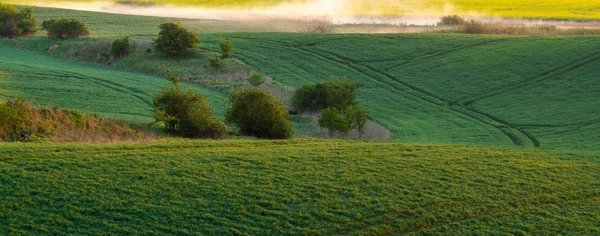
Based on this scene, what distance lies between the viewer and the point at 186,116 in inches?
1212

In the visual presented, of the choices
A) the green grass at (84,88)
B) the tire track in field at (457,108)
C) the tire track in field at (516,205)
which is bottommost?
the green grass at (84,88)

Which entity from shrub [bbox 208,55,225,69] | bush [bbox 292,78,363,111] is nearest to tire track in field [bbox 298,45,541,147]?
bush [bbox 292,78,363,111]

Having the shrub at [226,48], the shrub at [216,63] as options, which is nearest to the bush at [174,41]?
the shrub at [226,48]

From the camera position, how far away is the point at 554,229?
17922mm

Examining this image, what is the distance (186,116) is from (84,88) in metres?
14.3

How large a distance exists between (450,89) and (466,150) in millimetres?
23814

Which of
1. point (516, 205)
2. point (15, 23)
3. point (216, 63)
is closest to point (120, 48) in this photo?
point (216, 63)

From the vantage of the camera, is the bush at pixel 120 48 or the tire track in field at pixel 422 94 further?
the bush at pixel 120 48

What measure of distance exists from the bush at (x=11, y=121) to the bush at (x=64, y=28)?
42.2 m

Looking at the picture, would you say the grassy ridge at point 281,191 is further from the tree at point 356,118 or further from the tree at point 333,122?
the tree at point 356,118

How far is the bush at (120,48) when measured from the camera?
59438 mm

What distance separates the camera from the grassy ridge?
17172mm

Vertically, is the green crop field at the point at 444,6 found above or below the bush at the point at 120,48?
above

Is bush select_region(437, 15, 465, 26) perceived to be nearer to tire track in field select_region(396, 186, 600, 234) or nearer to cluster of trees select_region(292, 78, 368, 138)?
cluster of trees select_region(292, 78, 368, 138)
